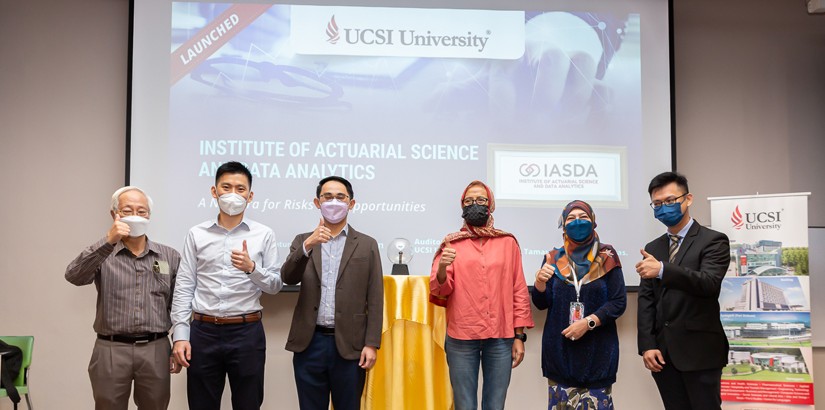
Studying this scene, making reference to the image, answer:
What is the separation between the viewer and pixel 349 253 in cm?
337

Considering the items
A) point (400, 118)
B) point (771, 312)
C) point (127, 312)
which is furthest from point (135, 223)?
point (771, 312)

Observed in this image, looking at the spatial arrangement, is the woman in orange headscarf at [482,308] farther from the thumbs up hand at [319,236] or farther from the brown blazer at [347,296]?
the thumbs up hand at [319,236]

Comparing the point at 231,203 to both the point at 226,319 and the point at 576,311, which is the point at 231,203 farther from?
the point at 576,311

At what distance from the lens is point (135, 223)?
9.89 feet

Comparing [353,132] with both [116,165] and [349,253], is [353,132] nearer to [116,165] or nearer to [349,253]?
[349,253]

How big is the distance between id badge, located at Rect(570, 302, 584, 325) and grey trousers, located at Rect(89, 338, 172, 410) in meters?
1.95

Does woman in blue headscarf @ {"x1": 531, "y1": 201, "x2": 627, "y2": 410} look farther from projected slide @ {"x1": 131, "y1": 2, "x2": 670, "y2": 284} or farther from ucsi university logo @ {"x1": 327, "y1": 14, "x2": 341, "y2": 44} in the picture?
ucsi university logo @ {"x1": 327, "y1": 14, "x2": 341, "y2": 44}

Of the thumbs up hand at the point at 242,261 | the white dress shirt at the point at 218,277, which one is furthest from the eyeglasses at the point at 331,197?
the thumbs up hand at the point at 242,261

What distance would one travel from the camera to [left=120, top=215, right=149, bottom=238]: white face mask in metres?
2.99

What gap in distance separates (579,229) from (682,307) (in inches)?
25.0

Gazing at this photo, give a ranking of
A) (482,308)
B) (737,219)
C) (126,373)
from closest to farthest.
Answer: (126,373) → (482,308) → (737,219)

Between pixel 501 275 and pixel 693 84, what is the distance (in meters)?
2.59

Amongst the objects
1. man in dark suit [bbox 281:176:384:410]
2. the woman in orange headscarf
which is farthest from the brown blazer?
the woman in orange headscarf

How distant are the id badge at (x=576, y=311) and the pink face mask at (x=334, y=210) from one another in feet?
4.05
